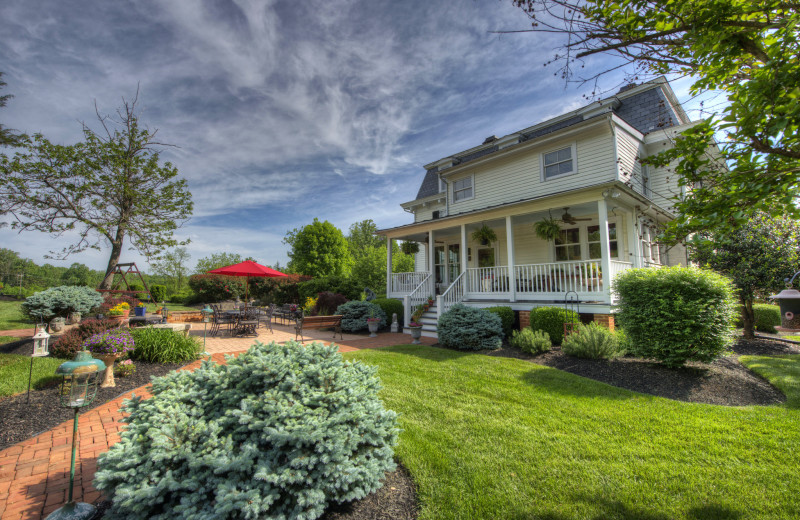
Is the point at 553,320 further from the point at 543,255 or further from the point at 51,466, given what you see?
the point at 51,466

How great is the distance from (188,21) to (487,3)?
6.50 meters

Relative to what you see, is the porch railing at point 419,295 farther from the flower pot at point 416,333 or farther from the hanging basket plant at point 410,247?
the hanging basket plant at point 410,247

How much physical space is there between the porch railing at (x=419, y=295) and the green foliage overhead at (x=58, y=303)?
975cm

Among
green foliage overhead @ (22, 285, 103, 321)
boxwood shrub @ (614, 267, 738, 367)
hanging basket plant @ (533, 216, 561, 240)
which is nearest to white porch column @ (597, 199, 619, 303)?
hanging basket plant @ (533, 216, 561, 240)

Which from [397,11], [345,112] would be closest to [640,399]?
[397,11]

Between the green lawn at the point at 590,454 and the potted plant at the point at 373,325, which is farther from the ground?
the potted plant at the point at 373,325

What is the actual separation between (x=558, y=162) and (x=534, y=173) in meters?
0.82

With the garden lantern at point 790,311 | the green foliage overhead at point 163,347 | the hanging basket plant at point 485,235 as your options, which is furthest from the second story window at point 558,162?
the green foliage overhead at point 163,347

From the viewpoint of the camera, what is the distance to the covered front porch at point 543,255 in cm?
842

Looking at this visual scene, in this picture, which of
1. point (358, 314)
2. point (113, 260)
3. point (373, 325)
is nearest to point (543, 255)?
point (373, 325)

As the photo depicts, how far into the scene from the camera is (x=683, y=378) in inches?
204

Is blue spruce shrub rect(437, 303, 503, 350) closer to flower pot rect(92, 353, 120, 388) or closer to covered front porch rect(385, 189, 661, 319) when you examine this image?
covered front porch rect(385, 189, 661, 319)

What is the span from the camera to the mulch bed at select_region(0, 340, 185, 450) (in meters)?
3.62

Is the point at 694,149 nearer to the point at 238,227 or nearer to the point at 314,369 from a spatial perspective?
the point at 314,369
